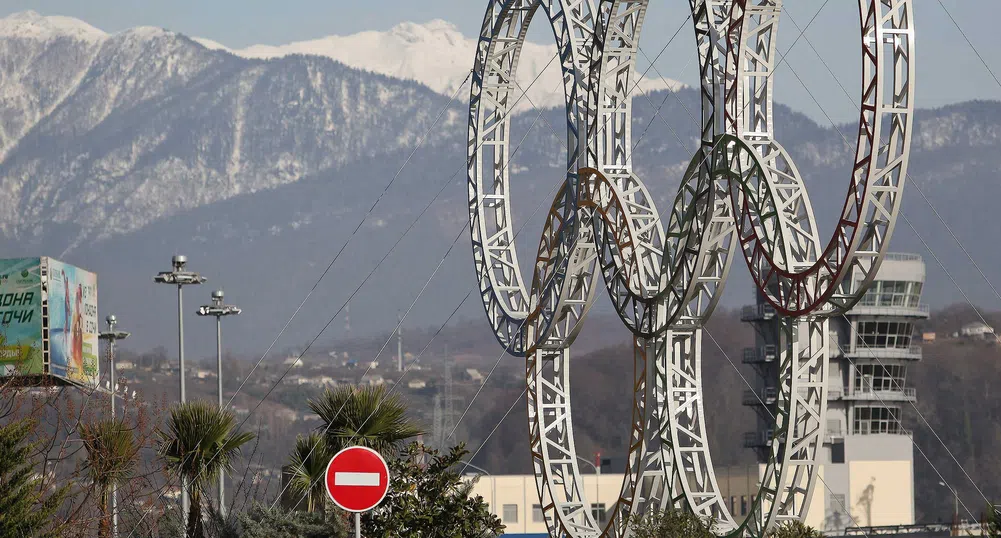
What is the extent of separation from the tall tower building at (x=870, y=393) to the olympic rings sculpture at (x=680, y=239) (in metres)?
59.2

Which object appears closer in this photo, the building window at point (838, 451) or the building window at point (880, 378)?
the building window at point (838, 451)

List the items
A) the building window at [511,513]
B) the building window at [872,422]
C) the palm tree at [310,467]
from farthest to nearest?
the building window at [872,422], the building window at [511,513], the palm tree at [310,467]

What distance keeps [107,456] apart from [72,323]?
18347 mm

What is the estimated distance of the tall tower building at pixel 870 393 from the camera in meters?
93.2

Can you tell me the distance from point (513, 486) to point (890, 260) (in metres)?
29.3

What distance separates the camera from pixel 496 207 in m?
38.2

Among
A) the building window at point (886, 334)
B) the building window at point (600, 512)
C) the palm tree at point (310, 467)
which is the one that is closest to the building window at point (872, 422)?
the building window at point (886, 334)

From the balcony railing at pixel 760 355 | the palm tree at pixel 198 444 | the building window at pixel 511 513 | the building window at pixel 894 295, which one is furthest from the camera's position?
the building window at pixel 894 295

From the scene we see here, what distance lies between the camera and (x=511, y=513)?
89.6 meters

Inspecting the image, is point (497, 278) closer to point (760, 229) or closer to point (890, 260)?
point (760, 229)

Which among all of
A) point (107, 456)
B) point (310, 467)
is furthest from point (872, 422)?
point (107, 456)

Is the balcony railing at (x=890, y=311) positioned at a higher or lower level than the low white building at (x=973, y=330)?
higher

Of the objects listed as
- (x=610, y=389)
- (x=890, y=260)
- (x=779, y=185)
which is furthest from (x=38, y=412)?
(x=610, y=389)

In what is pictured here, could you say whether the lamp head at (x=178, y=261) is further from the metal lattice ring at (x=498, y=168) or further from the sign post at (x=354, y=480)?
the sign post at (x=354, y=480)
